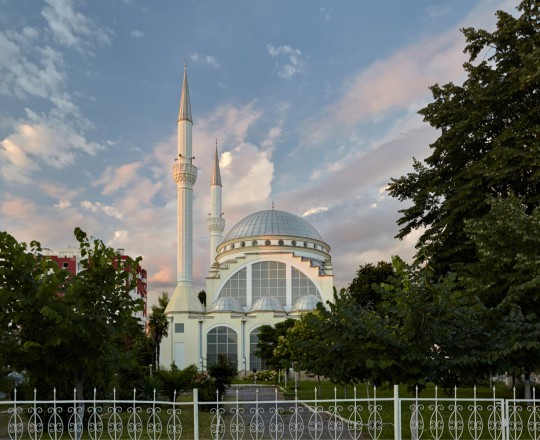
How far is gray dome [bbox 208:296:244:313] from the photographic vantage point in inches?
2080

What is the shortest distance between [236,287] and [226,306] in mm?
3769

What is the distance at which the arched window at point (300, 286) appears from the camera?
56141mm

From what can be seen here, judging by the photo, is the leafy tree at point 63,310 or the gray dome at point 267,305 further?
the gray dome at point 267,305

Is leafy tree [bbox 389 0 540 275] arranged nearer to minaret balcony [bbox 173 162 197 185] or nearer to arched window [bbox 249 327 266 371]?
minaret balcony [bbox 173 162 197 185]

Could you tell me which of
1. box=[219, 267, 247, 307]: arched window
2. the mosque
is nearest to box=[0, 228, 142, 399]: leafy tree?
the mosque

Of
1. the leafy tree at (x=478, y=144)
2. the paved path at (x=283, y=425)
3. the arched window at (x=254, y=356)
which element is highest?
the leafy tree at (x=478, y=144)

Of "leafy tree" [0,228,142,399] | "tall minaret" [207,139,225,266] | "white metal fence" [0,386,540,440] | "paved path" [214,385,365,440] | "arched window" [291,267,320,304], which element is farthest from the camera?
"tall minaret" [207,139,225,266]

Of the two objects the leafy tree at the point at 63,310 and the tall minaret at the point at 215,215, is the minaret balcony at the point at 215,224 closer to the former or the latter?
the tall minaret at the point at 215,215

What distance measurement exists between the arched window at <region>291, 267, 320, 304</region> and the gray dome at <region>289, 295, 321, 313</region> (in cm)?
209

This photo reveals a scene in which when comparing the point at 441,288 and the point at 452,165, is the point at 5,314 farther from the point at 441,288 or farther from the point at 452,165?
the point at 452,165

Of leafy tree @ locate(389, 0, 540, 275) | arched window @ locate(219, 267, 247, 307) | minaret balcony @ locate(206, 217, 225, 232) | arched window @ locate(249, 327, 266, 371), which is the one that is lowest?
arched window @ locate(249, 327, 266, 371)

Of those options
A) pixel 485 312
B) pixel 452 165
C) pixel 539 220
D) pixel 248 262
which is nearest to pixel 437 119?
pixel 452 165

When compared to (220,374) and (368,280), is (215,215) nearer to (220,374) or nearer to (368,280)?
Answer: (368,280)

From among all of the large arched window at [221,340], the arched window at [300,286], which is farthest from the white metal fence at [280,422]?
the arched window at [300,286]
